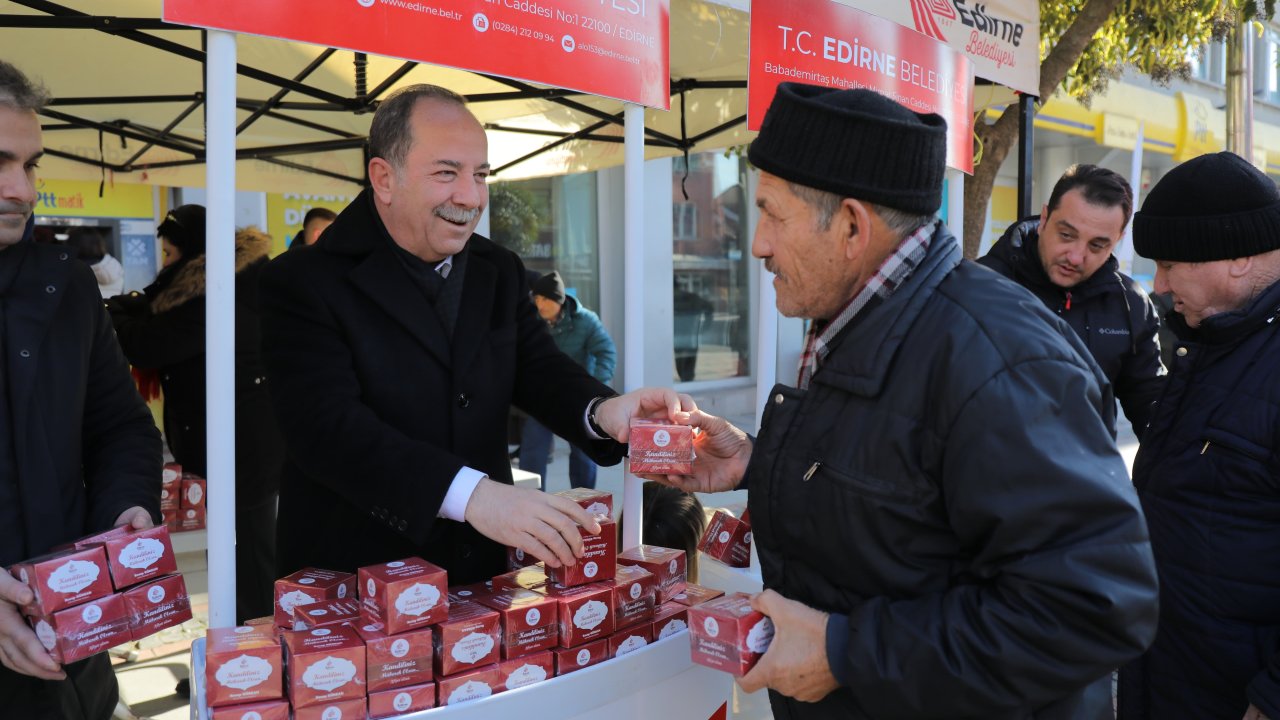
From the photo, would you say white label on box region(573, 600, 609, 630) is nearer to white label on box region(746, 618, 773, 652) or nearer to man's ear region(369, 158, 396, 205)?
white label on box region(746, 618, 773, 652)

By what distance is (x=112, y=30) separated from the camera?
10.2ft

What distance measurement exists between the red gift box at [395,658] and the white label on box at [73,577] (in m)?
0.49

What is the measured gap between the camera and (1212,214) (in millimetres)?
2201

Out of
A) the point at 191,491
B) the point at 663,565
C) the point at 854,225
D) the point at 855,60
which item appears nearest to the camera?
the point at 854,225

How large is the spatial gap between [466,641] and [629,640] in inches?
16.3

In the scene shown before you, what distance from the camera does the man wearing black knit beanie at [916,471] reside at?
1.21 meters

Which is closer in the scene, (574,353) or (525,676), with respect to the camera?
(525,676)

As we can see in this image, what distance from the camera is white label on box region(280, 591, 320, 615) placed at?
74.0 inches

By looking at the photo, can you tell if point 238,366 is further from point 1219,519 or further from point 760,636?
point 1219,519

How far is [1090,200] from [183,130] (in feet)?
16.3

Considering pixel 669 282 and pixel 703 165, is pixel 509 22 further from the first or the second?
pixel 703 165

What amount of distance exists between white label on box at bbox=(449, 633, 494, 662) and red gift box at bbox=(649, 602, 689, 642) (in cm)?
44

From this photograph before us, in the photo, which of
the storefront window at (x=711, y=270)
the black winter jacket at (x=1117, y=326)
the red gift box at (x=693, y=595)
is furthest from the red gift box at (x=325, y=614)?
the storefront window at (x=711, y=270)

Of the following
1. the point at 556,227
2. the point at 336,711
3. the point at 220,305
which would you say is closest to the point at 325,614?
the point at 336,711
